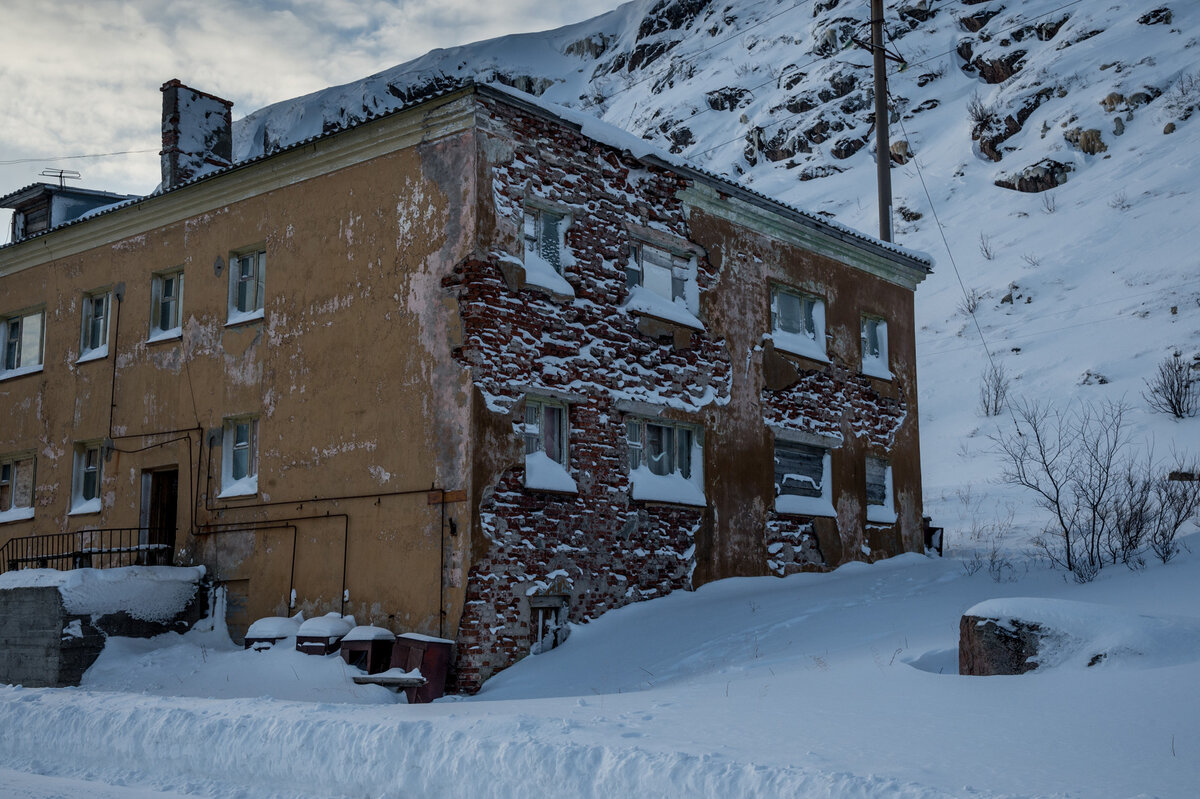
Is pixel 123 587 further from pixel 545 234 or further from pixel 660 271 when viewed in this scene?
pixel 660 271

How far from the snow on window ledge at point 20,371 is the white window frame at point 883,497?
1512 centimetres

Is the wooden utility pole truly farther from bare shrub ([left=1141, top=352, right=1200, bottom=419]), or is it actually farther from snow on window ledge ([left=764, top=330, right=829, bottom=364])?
snow on window ledge ([left=764, top=330, right=829, bottom=364])

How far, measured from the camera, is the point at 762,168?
6500 cm

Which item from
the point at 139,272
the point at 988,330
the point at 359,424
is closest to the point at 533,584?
the point at 359,424

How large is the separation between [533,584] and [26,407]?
36.5 feet

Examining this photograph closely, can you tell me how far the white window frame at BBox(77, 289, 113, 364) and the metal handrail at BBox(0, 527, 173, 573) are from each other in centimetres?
308

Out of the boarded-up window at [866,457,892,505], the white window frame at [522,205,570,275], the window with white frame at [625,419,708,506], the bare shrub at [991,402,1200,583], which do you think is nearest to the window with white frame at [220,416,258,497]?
the white window frame at [522,205,570,275]

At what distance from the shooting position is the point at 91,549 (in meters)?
18.6

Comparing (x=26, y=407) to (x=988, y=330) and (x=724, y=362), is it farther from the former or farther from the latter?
(x=988, y=330)

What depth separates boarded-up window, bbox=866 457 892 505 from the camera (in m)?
22.3

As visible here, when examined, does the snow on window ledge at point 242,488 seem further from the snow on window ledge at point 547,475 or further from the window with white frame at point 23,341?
the window with white frame at point 23,341

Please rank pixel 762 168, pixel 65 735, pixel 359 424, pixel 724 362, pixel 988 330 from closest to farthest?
pixel 65 735 → pixel 359 424 → pixel 724 362 → pixel 988 330 → pixel 762 168

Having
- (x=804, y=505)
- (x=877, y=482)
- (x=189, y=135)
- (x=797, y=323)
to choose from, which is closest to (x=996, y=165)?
(x=877, y=482)

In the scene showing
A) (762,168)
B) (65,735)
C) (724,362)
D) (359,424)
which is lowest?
(65,735)
